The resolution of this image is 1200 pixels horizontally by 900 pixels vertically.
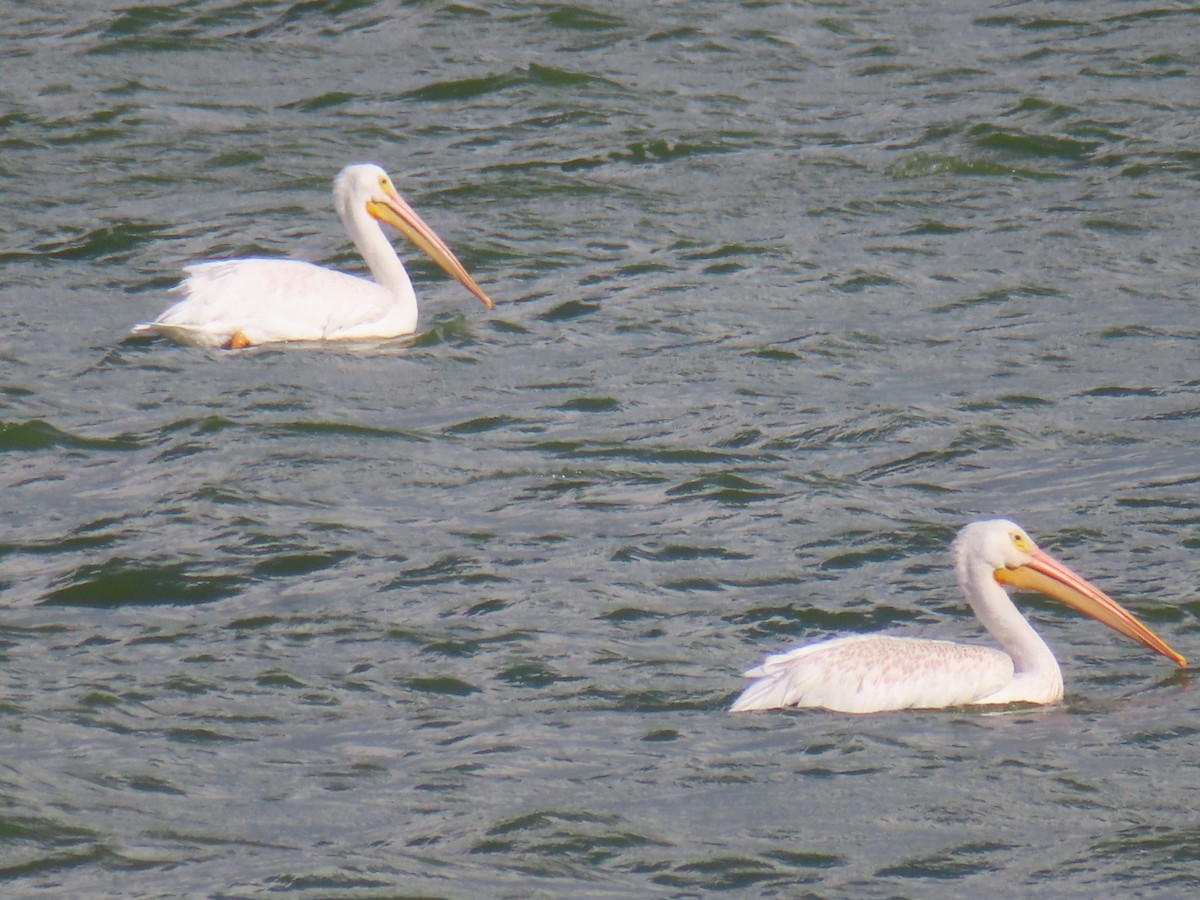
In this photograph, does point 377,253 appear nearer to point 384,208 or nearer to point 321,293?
point 384,208

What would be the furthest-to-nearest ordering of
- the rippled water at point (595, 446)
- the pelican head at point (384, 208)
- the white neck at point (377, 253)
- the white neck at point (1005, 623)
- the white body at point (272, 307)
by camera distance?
the pelican head at point (384, 208)
the white neck at point (377, 253)
the white body at point (272, 307)
the white neck at point (1005, 623)
the rippled water at point (595, 446)

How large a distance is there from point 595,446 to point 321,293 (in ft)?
5.71

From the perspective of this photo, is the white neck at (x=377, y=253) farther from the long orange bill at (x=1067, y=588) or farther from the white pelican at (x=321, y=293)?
the long orange bill at (x=1067, y=588)

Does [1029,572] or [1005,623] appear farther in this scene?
[1029,572]

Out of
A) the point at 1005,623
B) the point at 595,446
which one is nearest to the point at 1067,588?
the point at 1005,623

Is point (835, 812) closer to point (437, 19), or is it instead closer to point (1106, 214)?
point (1106, 214)

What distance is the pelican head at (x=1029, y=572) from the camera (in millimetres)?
6070

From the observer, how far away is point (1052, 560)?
Result: 6.19 m

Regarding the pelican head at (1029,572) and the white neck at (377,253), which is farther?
the white neck at (377,253)

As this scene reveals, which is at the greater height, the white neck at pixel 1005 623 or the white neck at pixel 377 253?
the white neck at pixel 377 253

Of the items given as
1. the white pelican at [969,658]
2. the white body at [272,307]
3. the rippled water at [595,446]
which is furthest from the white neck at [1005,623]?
the white body at [272,307]

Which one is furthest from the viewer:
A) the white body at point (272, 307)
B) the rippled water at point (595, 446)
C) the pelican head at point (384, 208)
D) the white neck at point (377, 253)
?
the pelican head at point (384, 208)

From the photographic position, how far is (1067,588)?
616 centimetres

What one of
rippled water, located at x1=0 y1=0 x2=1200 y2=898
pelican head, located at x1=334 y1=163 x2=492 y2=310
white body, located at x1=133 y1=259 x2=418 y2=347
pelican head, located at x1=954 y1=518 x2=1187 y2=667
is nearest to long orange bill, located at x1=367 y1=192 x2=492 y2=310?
pelican head, located at x1=334 y1=163 x2=492 y2=310
